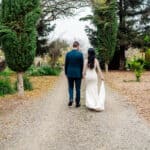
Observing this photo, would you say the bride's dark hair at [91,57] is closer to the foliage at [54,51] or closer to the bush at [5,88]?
the bush at [5,88]

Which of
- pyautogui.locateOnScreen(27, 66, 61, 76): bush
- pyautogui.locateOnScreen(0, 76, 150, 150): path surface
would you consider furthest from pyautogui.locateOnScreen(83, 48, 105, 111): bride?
pyautogui.locateOnScreen(27, 66, 61, 76): bush

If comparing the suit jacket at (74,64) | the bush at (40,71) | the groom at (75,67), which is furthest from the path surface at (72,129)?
the bush at (40,71)

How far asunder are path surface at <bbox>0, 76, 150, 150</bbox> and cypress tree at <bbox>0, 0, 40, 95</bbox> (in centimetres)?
367

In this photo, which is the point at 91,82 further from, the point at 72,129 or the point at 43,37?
the point at 43,37

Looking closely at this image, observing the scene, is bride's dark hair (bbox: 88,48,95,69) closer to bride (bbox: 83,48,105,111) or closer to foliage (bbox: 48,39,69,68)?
bride (bbox: 83,48,105,111)

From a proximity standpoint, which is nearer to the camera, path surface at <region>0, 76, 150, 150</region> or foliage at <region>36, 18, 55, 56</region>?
path surface at <region>0, 76, 150, 150</region>

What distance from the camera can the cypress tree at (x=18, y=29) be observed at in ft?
62.7

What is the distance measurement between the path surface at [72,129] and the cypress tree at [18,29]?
12.0 ft

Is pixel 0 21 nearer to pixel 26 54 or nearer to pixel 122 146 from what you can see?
pixel 26 54

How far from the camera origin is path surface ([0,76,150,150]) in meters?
10.0

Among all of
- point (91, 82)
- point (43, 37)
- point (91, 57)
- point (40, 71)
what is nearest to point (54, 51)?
point (43, 37)

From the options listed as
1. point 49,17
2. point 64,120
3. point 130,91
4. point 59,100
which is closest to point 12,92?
point 59,100

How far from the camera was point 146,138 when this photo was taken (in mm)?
10609

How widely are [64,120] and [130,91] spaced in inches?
346
